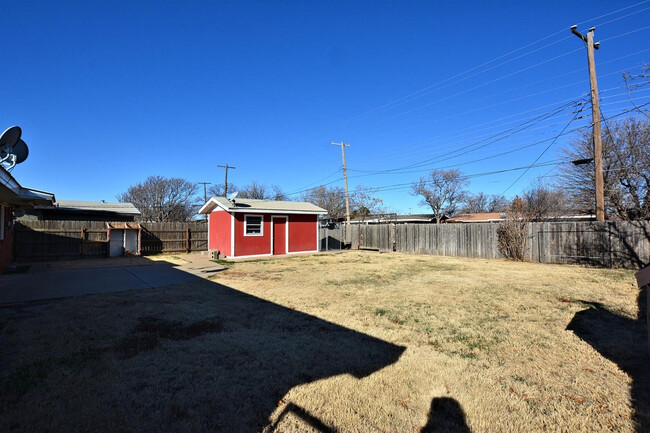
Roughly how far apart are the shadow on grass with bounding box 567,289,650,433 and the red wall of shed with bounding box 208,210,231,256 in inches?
540

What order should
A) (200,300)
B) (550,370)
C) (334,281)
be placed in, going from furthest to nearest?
(334,281)
(200,300)
(550,370)

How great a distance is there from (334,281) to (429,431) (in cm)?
641

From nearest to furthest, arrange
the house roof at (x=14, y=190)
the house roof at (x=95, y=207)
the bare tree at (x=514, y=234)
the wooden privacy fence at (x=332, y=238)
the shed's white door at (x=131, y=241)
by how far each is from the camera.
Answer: the house roof at (x=14, y=190) < the bare tree at (x=514, y=234) < the shed's white door at (x=131, y=241) < the house roof at (x=95, y=207) < the wooden privacy fence at (x=332, y=238)

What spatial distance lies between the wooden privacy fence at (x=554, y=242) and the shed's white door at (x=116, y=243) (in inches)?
588

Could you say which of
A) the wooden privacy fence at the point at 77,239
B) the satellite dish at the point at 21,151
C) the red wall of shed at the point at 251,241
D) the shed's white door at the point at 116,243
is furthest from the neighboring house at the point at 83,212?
the satellite dish at the point at 21,151

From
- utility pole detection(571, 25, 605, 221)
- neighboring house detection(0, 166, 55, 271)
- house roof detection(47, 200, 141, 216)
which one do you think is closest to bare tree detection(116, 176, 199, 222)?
house roof detection(47, 200, 141, 216)

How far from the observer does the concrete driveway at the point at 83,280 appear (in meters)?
7.13

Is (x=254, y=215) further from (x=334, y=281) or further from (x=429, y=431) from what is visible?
(x=429, y=431)

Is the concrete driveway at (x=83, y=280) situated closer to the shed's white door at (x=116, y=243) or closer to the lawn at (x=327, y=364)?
the lawn at (x=327, y=364)

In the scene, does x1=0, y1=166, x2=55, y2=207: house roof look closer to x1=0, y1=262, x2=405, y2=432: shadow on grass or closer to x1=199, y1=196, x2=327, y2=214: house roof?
x1=0, y1=262, x2=405, y2=432: shadow on grass

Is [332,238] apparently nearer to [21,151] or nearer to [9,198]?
[9,198]

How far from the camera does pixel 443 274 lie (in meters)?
9.98

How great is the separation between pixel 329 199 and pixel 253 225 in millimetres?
26946

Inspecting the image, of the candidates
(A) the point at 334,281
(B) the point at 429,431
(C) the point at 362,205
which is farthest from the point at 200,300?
(C) the point at 362,205
